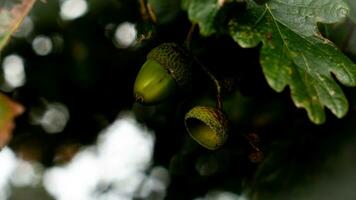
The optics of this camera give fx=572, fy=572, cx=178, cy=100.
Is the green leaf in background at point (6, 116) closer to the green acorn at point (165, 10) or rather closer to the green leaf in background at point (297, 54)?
the green leaf in background at point (297, 54)

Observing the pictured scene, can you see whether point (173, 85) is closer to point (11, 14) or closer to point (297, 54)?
point (297, 54)

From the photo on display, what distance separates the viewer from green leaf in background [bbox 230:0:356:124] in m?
1.29

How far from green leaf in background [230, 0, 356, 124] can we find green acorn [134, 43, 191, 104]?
28 centimetres

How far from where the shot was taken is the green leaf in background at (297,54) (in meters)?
1.29

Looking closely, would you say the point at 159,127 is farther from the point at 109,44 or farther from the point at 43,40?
the point at 43,40

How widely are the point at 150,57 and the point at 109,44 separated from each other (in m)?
1.20

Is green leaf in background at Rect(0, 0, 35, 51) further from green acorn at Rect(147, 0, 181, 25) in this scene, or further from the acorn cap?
green acorn at Rect(147, 0, 181, 25)

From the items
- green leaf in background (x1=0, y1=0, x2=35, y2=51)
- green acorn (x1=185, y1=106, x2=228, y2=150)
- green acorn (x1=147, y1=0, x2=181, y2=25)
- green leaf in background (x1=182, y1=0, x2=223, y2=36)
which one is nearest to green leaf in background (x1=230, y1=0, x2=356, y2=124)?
green leaf in background (x1=182, y1=0, x2=223, y2=36)

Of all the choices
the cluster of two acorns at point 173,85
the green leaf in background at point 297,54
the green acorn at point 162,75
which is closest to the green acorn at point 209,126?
the cluster of two acorns at point 173,85

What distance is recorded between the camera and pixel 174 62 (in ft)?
5.16

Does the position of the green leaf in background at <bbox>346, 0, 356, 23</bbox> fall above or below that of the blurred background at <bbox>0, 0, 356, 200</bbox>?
above

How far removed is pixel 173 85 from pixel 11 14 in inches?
19.8

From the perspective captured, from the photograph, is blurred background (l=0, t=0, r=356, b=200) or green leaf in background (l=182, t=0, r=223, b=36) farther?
blurred background (l=0, t=0, r=356, b=200)

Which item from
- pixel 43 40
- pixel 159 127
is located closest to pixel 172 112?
pixel 159 127
